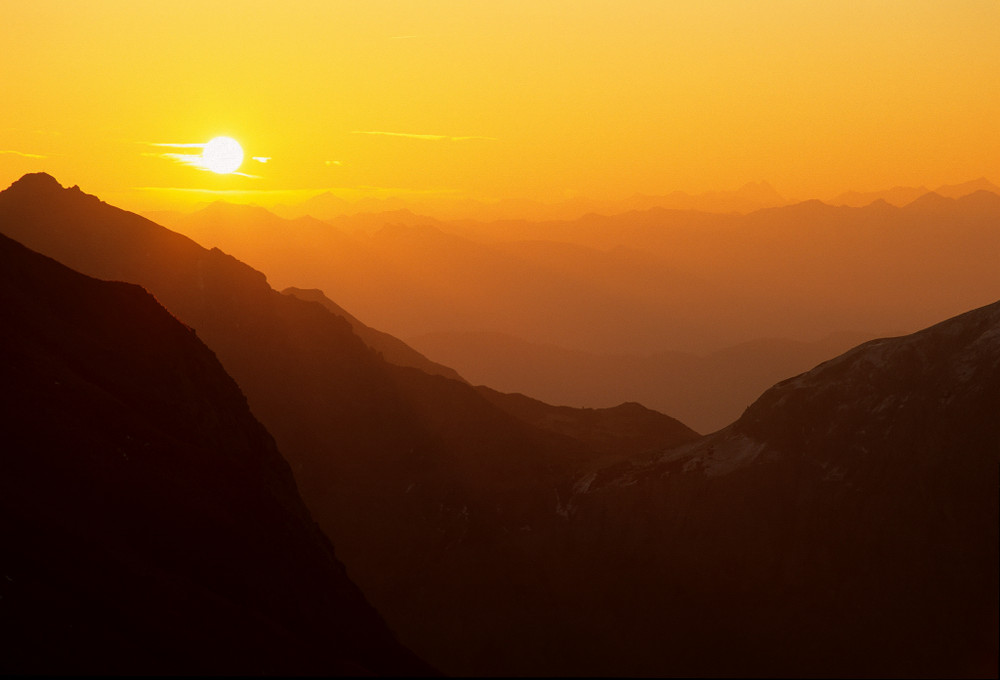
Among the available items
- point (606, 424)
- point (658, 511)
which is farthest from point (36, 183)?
point (658, 511)

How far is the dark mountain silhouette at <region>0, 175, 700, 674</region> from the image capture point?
117062 millimetres

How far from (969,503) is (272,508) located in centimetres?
7796

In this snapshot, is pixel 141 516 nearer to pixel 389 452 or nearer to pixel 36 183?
pixel 389 452

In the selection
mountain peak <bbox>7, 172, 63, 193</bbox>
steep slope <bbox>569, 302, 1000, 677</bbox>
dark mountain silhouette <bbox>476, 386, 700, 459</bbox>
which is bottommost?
steep slope <bbox>569, 302, 1000, 677</bbox>

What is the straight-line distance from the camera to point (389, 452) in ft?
479

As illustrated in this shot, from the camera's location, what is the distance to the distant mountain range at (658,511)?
104938 mm

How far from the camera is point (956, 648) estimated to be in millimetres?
99125

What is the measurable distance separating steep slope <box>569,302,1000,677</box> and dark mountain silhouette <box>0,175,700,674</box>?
35.1 ft

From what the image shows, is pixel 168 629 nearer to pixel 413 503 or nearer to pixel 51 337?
pixel 51 337

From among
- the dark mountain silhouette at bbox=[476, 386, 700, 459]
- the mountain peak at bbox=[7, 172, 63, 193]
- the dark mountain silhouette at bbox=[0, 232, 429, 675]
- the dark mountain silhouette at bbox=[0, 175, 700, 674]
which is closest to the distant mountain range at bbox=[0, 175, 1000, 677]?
the dark mountain silhouette at bbox=[0, 175, 700, 674]

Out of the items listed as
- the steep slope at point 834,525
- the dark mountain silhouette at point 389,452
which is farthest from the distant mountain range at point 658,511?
the dark mountain silhouette at point 389,452

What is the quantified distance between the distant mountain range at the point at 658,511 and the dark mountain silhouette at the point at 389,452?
0.38 metres

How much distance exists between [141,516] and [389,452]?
8699 centimetres

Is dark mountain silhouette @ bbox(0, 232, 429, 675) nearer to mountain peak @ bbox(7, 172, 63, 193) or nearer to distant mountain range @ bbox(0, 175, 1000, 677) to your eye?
distant mountain range @ bbox(0, 175, 1000, 677)
